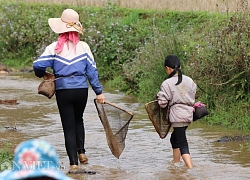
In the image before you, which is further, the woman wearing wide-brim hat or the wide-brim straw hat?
the wide-brim straw hat

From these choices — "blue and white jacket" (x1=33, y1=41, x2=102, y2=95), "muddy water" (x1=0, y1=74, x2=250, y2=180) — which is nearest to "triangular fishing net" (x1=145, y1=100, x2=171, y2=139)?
"muddy water" (x1=0, y1=74, x2=250, y2=180)

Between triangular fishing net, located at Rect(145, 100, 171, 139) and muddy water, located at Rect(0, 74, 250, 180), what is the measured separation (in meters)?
0.40

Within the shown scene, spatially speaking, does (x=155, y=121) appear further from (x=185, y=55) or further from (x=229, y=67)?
(x=185, y=55)

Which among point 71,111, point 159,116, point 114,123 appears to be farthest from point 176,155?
point 71,111

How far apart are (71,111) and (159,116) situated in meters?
1.24

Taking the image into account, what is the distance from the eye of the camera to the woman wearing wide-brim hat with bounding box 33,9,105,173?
718 cm

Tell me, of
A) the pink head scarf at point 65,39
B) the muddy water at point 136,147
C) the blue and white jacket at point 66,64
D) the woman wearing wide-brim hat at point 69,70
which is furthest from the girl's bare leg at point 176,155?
the pink head scarf at point 65,39

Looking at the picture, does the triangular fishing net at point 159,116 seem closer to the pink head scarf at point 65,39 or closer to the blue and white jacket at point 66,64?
the blue and white jacket at point 66,64

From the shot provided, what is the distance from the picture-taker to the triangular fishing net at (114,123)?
307 inches

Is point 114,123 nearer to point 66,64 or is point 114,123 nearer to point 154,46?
point 66,64

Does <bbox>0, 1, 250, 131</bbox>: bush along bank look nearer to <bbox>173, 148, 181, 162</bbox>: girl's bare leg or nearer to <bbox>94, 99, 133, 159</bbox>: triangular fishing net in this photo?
<bbox>173, 148, 181, 162</bbox>: girl's bare leg

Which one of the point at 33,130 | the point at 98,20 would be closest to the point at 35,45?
the point at 98,20

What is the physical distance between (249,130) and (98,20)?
8.70 m

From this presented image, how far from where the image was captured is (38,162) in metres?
2.67
